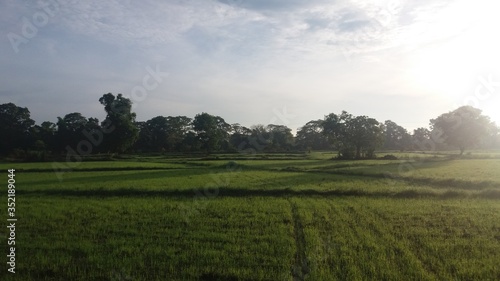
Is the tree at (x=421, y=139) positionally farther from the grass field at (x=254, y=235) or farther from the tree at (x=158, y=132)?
the grass field at (x=254, y=235)

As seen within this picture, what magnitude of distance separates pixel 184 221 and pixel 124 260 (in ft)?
16.5

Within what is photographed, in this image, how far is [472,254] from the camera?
438 inches

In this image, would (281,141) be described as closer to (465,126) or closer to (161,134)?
(161,134)

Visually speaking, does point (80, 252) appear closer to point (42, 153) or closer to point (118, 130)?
point (42, 153)

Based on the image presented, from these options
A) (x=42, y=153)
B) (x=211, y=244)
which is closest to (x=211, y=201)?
(x=211, y=244)

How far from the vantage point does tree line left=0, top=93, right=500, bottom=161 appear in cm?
6800

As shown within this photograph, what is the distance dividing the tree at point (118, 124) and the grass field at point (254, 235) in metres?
45.0

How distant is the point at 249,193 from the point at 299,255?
44.6ft

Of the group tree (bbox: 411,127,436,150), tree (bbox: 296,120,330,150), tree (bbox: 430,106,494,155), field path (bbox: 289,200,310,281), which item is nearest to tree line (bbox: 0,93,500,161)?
tree (bbox: 430,106,494,155)

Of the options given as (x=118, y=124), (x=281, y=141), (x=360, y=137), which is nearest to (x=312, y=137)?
(x=281, y=141)

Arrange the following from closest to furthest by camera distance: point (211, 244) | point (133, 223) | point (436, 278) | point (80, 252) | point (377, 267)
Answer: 1. point (436, 278)
2. point (377, 267)
3. point (80, 252)
4. point (211, 244)
5. point (133, 223)

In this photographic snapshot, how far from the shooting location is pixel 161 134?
9538cm

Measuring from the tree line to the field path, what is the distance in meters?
54.7
